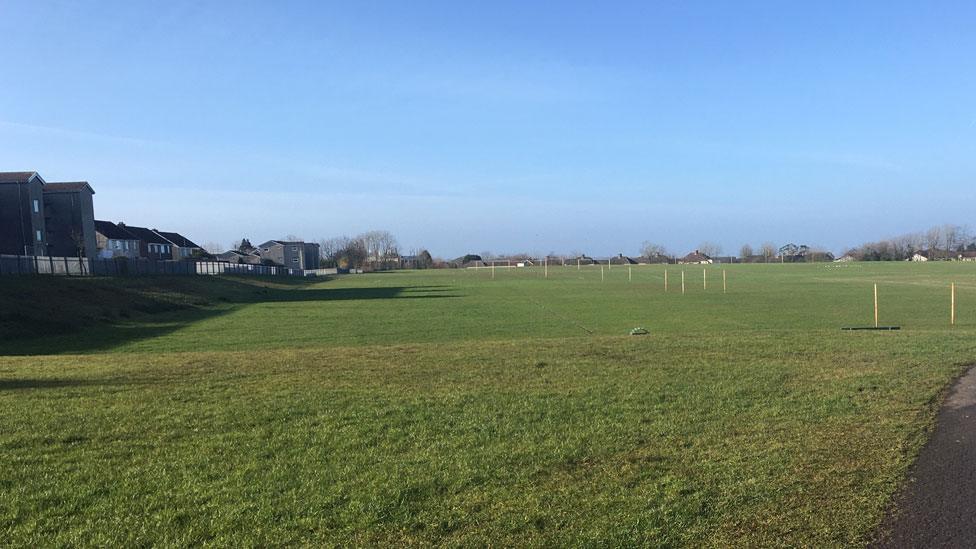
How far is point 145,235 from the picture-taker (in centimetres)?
11144

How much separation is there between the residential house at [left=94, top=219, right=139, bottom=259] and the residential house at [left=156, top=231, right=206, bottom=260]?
14.2 m

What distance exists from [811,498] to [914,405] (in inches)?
165

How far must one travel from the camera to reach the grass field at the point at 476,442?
16.4 feet

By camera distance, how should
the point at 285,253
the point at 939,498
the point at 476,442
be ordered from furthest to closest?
the point at 285,253 → the point at 476,442 → the point at 939,498

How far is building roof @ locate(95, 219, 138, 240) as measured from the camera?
9357 cm

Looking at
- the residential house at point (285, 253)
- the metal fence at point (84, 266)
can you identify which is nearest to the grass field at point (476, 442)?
the metal fence at point (84, 266)

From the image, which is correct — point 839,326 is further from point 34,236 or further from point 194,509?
point 34,236

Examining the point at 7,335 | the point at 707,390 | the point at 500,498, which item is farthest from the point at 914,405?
the point at 7,335

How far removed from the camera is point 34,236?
2430 inches

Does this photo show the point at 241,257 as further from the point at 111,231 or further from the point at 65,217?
the point at 65,217

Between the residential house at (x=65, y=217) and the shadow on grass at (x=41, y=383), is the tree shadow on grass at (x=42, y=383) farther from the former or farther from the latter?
the residential house at (x=65, y=217)

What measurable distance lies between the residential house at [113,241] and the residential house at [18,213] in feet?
84.8

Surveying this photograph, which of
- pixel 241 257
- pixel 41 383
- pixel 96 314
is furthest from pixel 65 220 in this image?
pixel 241 257

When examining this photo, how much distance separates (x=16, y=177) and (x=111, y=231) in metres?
36.8
